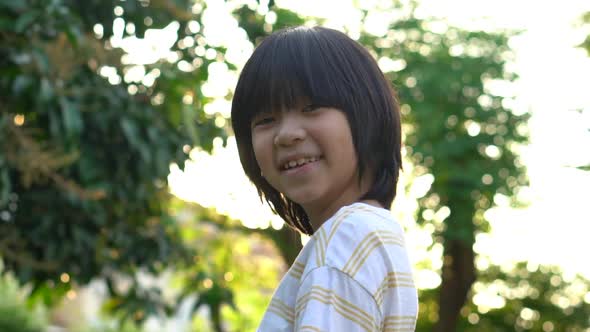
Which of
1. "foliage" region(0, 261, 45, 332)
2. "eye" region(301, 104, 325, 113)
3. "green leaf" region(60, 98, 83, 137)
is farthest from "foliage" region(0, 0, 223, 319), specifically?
"foliage" region(0, 261, 45, 332)

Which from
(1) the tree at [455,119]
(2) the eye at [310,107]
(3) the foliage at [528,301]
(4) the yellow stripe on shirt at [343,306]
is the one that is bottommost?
(3) the foliage at [528,301]

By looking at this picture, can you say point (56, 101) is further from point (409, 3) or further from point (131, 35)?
point (409, 3)

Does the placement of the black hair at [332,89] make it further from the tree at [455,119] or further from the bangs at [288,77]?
the tree at [455,119]

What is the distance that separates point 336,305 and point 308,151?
0.86ft

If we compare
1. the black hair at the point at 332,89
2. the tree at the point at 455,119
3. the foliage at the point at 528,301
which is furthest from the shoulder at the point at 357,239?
the foliage at the point at 528,301

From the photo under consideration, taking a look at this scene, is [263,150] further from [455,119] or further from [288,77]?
[455,119]

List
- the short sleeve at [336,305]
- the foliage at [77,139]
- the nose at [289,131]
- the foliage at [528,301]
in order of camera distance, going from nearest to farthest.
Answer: the short sleeve at [336,305]
the nose at [289,131]
the foliage at [77,139]
the foliage at [528,301]

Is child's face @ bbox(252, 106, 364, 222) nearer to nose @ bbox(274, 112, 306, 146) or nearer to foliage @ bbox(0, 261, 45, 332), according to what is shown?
nose @ bbox(274, 112, 306, 146)

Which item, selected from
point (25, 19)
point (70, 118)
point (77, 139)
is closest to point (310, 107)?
point (25, 19)

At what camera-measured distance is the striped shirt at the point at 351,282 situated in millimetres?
1298

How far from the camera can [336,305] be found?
4.25 feet

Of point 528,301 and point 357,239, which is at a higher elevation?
point 357,239

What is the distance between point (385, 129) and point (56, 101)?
2.33 meters

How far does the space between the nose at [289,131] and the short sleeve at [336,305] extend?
8.7 inches
